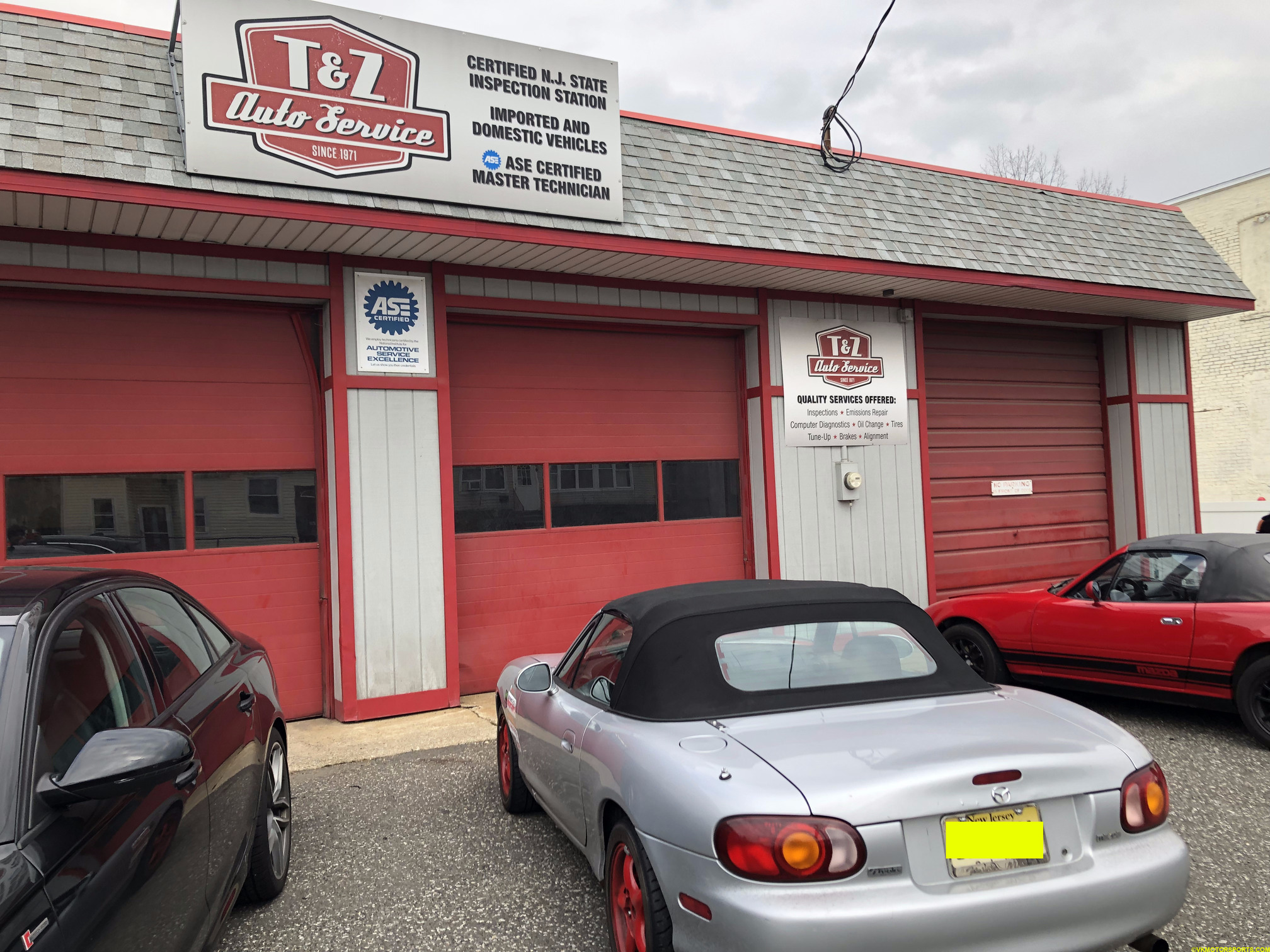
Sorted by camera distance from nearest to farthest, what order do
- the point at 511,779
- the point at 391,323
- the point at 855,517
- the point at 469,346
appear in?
the point at 511,779 → the point at 391,323 → the point at 469,346 → the point at 855,517

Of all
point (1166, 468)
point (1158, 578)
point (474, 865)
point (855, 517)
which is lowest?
point (474, 865)

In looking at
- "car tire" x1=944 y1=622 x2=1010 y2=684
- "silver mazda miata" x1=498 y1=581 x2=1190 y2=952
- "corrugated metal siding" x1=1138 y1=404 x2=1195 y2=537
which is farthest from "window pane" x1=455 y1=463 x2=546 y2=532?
"corrugated metal siding" x1=1138 y1=404 x2=1195 y2=537

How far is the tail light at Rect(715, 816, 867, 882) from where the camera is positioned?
244cm

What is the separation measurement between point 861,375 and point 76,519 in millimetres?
7279

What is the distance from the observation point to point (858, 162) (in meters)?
9.72

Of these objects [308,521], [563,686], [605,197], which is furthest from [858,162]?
[563,686]

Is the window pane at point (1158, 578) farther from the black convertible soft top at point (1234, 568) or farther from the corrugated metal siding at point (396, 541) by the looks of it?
the corrugated metal siding at point (396, 541)

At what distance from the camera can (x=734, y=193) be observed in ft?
27.8

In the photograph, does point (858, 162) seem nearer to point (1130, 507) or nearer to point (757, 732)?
point (1130, 507)

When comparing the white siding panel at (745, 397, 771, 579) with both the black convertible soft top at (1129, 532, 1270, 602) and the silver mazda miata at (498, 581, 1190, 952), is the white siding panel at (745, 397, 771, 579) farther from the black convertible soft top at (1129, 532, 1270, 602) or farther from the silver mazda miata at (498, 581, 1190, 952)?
the silver mazda miata at (498, 581, 1190, 952)

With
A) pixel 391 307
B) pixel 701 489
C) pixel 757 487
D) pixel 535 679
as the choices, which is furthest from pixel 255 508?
pixel 757 487

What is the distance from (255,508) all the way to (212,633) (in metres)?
3.54

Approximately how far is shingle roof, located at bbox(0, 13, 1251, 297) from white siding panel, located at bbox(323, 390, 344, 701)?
5.64 ft

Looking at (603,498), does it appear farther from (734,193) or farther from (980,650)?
(980,650)
